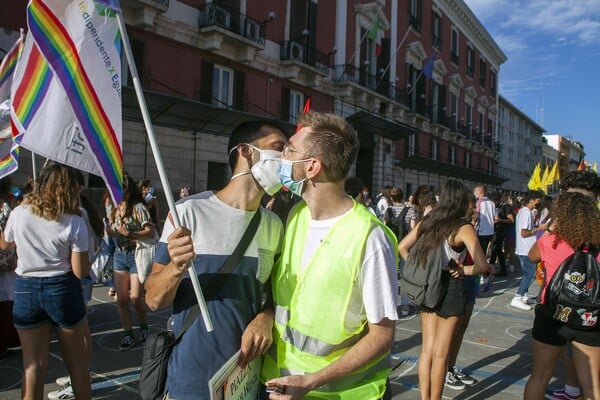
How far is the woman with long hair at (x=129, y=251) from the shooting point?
16.5ft

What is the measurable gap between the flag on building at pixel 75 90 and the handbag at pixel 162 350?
54 cm

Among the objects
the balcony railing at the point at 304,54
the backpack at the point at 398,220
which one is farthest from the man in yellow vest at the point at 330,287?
the balcony railing at the point at 304,54

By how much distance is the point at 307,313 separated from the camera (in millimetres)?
1919

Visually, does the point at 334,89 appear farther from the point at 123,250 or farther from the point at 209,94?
the point at 123,250

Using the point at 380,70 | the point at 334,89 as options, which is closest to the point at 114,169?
the point at 334,89

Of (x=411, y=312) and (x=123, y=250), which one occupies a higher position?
(x=123, y=250)

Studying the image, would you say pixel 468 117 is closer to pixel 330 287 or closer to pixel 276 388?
pixel 330 287

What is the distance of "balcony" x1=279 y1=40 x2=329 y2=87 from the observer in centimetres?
1958

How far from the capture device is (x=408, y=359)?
4953 millimetres

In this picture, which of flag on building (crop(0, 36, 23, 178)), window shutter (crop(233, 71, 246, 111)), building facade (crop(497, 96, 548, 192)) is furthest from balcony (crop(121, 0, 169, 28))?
building facade (crop(497, 96, 548, 192))

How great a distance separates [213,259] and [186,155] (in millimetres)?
14375

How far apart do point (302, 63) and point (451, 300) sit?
17252 mm

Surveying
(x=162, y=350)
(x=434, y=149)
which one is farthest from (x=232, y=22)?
(x=434, y=149)

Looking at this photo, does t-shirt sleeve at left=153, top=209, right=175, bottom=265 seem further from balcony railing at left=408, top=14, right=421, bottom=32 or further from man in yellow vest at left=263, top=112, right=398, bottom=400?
balcony railing at left=408, top=14, right=421, bottom=32
